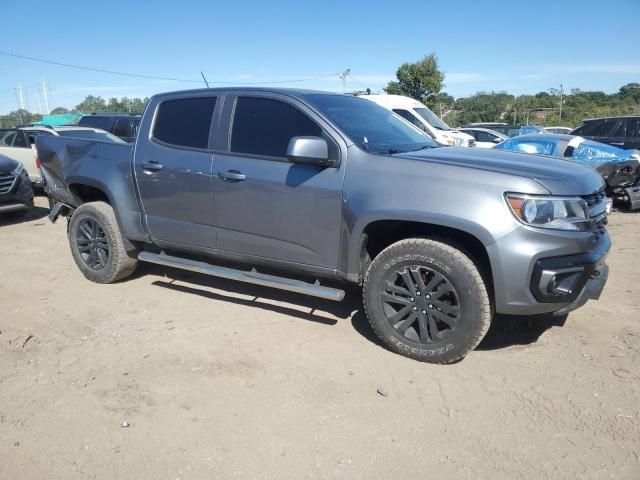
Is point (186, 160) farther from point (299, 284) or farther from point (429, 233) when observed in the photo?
point (429, 233)

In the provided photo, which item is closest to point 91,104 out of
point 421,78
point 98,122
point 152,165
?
point 421,78

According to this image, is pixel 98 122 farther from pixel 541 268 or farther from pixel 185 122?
pixel 541 268

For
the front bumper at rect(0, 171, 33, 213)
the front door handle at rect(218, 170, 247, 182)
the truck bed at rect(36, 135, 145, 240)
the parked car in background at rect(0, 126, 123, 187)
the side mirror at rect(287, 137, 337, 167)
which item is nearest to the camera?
the side mirror at rect(287, 137, 337, 167)

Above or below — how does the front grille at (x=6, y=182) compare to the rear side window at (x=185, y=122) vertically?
below

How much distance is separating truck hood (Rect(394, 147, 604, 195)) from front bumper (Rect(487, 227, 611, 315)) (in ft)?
1.01

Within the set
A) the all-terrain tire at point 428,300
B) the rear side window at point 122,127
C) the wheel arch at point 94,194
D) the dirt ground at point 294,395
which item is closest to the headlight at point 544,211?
the all-terrain tire at point 428,300

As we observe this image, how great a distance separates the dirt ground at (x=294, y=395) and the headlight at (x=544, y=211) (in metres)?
1.02

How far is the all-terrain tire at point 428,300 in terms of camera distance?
323 centimetres

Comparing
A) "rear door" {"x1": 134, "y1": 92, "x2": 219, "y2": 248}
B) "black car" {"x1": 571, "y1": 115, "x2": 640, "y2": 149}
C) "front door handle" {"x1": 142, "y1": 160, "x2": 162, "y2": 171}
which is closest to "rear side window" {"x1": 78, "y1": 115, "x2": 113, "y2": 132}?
"rear door" {"x1": 134, "y1": 92, "x2": 219, "y2": 248}

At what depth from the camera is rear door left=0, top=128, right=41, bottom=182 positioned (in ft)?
36.9

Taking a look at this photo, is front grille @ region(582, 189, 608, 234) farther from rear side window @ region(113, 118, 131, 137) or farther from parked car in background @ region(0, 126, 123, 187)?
rear side window @ region(113, 118, 131, 137)

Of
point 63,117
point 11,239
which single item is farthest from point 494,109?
point 11,239

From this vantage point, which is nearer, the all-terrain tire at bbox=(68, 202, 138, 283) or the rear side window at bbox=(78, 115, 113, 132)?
the all-terrain tire at bbox=(68, 202, 138, 283)

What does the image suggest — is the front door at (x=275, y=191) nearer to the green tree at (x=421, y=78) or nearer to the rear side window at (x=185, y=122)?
the rear side window at (x=185, y=122)
